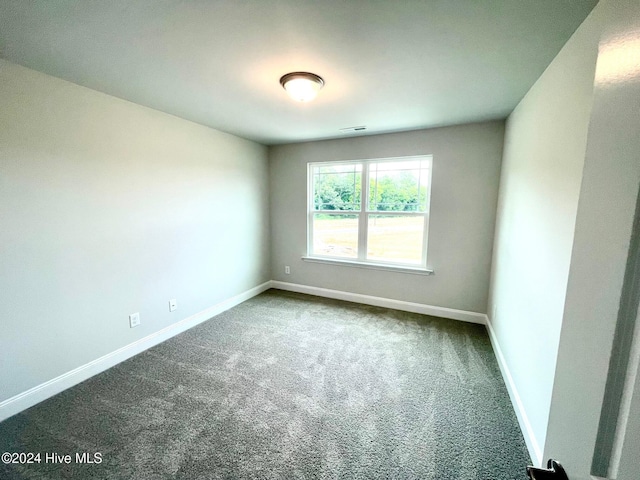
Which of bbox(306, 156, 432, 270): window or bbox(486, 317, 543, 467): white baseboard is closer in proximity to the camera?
bbox(486, 317, 543, 467): white baseboard

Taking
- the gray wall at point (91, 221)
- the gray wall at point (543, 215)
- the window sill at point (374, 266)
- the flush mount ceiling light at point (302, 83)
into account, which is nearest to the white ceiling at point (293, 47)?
the flush mount ceiling light at point (302, 83)

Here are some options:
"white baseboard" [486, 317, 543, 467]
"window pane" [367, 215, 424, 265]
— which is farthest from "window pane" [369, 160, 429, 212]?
"white baseboard" [486, 317, 543, 467]

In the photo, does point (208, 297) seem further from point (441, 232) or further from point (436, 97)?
point (436, 97)

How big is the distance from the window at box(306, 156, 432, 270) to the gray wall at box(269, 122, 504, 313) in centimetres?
14

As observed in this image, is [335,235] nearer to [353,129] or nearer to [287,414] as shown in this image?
[353,129]

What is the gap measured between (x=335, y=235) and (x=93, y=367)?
10.1 feet

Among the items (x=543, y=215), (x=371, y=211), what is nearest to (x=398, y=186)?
(x=371, y=211)

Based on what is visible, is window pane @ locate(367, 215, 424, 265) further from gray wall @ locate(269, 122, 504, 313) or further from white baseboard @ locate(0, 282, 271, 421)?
white baseboard @ locate(0, 282, 271, 421)

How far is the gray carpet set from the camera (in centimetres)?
147

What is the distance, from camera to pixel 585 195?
0.56m

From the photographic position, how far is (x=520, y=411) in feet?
5.78

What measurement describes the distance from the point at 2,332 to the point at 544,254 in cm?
355

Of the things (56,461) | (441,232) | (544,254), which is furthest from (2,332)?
(441,232)

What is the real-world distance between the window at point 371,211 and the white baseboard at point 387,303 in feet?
1.68
